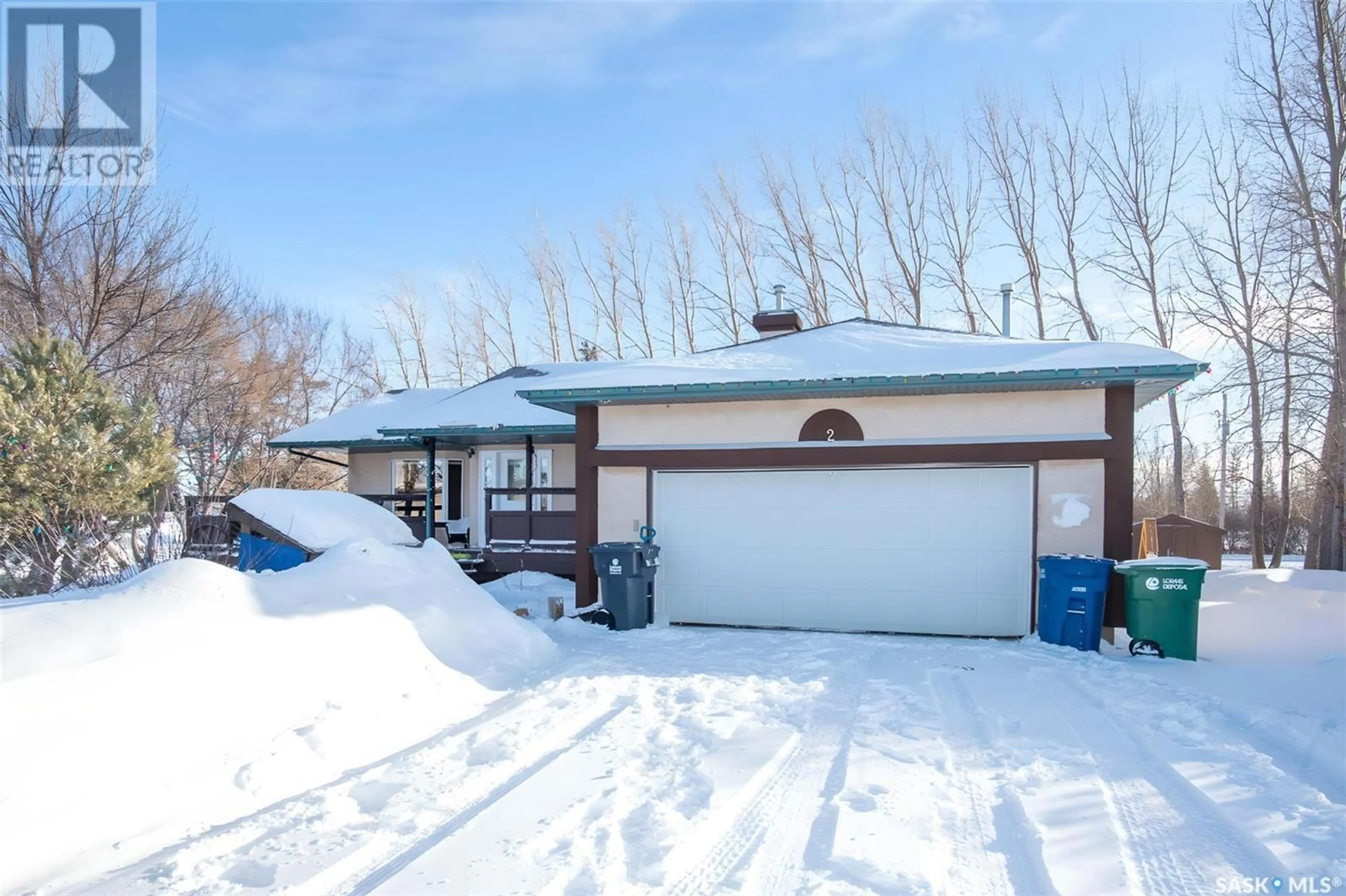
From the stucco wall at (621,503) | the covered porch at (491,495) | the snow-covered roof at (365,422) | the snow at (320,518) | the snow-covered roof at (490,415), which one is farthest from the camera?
the snow-covered roof at (365,422)

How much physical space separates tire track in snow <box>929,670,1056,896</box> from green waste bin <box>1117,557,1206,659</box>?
3.82 metres

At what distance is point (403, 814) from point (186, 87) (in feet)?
53.8

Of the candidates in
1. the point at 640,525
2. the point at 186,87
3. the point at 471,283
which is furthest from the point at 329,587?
the point at 471,283

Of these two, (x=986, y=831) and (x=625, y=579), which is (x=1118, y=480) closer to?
(x=625, y=579)

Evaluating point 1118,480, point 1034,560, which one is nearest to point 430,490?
point 1034,560

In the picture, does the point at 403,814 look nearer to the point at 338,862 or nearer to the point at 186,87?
the point at 338,862

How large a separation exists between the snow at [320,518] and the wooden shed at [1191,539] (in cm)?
1802

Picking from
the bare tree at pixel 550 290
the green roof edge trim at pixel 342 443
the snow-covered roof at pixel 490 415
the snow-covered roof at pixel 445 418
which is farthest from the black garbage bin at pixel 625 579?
the bare tree at pixel 550 290

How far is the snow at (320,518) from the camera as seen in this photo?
9.54m

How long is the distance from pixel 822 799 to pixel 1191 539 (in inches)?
795

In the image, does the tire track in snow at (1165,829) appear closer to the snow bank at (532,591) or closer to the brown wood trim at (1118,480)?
the brown wood trim at (1118,480)

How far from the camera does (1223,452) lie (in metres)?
25.0

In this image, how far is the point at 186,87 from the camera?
15.2 m

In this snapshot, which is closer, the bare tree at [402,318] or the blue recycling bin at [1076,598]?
the blue recycling bin at [1076,598]
